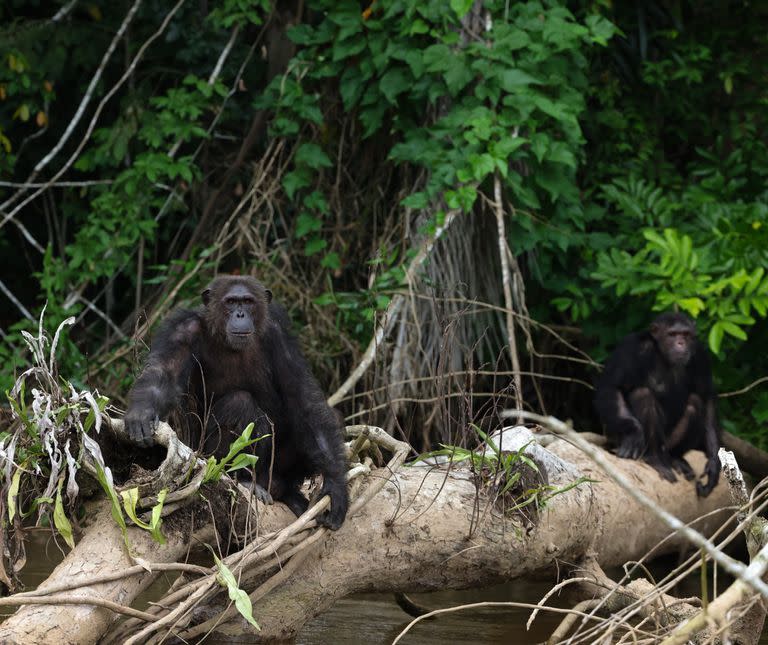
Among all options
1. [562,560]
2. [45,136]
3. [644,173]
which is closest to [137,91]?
[45,136]

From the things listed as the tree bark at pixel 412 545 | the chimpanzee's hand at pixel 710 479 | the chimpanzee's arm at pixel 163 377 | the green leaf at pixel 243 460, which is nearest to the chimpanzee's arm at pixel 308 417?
the tree bark at pixel 412 545

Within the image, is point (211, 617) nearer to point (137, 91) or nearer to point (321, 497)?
point (321, 497)

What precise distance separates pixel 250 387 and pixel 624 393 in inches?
145

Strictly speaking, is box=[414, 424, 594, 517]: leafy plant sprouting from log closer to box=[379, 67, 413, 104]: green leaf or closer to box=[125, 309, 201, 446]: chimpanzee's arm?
box=[125, 309, 201, 446]: chimpanzee's arm

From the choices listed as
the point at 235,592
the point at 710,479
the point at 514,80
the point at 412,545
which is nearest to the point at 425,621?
the point at 412,545

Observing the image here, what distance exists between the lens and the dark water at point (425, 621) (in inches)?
228

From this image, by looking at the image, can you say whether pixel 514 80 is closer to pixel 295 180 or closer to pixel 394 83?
pixel 394 83

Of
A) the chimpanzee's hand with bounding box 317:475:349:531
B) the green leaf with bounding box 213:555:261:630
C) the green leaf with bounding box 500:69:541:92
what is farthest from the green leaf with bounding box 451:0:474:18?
the green leaf with bounding box 213:555:261:630

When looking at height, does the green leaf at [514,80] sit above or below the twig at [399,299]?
above

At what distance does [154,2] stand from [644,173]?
4432mm

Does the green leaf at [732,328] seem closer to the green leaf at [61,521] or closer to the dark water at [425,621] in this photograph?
the dark water at [425,621]

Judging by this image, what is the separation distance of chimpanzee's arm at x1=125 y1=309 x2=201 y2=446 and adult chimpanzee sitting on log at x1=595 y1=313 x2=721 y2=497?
367 centimetres

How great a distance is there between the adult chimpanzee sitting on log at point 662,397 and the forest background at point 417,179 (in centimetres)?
27

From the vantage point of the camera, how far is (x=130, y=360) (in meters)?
8.54
